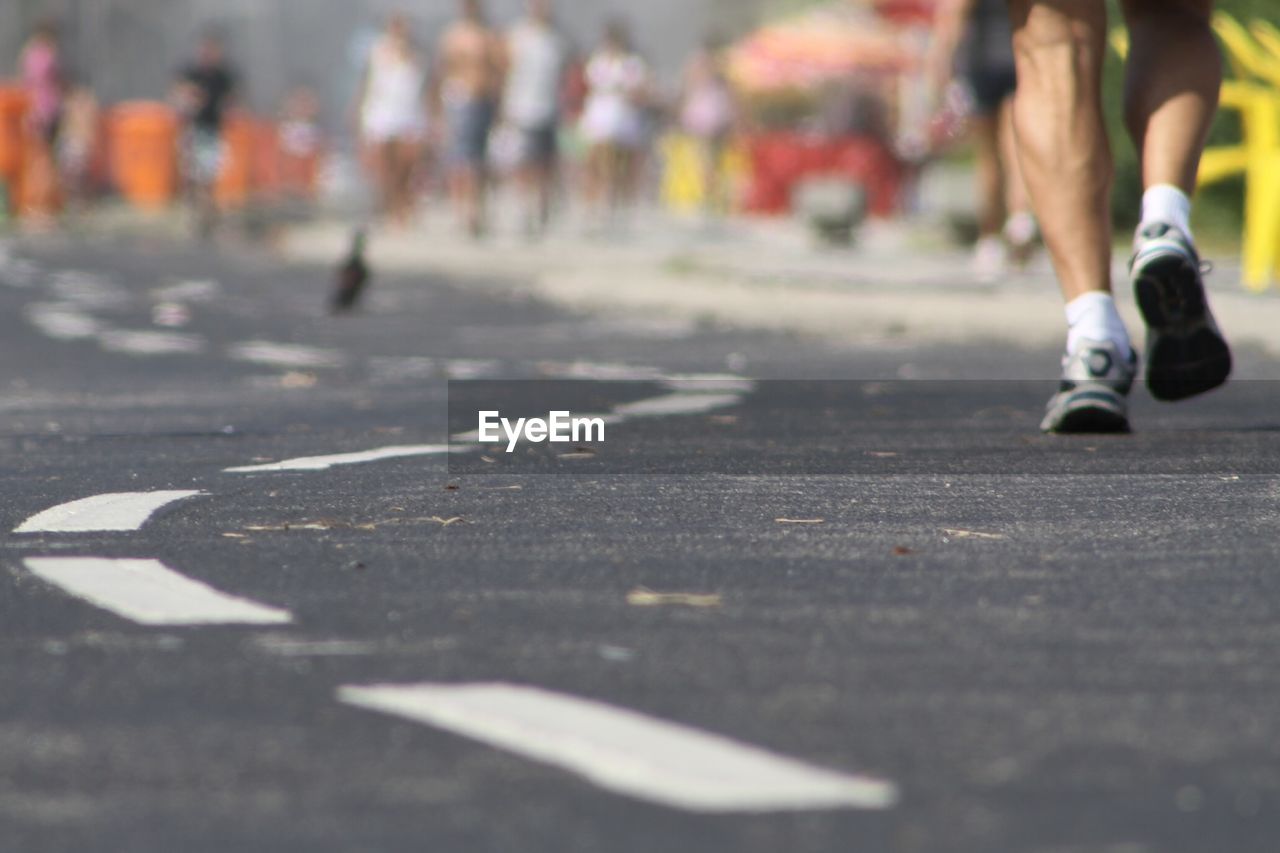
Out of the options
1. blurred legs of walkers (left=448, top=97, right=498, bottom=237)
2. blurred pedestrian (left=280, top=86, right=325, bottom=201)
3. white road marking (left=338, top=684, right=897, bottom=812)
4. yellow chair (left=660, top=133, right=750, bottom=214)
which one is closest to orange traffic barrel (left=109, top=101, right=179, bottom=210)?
yellow chair (left=660, top=133, right=750, bottom=214)

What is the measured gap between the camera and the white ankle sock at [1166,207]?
18.6 feet

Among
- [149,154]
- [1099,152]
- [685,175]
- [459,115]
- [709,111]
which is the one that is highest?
[709,111]

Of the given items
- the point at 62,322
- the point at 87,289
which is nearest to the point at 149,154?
the point at 87,289

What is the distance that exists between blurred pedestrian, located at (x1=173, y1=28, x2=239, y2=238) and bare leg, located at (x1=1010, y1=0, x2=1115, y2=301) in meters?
18.1

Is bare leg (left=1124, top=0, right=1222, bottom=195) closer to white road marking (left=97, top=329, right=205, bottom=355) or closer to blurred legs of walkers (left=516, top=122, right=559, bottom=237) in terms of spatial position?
white road marking (left=97, top=329, right=205, bottom=355)

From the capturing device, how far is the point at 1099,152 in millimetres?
6000

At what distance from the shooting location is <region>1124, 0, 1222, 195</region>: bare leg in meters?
5.92

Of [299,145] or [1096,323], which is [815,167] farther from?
[1096,323]

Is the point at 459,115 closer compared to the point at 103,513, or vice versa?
the point at 103,513

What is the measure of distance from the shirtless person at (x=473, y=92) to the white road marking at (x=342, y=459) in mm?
14826

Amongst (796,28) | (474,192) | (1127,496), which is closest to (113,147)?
(796,28)

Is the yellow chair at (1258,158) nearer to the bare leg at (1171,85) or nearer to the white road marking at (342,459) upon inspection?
the bare leg at (1171,85)

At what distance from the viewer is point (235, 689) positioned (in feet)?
10.0

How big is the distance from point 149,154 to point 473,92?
1537cm
